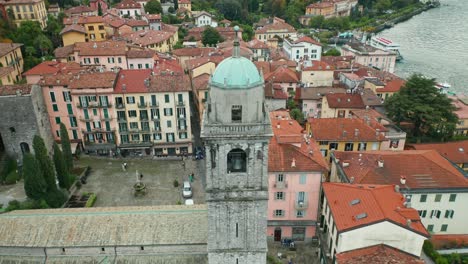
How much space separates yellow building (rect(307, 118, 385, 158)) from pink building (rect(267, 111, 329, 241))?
961cm

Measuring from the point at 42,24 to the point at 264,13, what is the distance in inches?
4354

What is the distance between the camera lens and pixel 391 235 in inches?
1396

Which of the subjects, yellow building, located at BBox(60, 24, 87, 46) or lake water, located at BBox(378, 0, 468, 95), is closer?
yellow building, located at BBox(60, 24, 87, 46)

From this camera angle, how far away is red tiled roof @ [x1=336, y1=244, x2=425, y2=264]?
34.7 meters

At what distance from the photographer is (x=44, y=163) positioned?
47.0m

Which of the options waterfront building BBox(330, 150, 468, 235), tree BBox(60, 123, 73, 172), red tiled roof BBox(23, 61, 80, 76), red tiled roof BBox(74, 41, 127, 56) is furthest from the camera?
red tiled roof BBox(74, 41, 127, 56)

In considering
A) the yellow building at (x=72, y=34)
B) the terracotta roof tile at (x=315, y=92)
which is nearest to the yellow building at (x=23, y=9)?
the yellow building at (x=72, y=34)

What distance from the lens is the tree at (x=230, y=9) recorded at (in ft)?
553

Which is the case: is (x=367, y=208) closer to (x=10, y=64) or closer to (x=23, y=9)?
(x=10, y=64)

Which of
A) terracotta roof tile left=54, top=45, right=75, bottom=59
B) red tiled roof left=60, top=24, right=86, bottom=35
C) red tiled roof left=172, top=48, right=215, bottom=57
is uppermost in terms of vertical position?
red tiled roof left=60, top=24, right=86, bottom=35

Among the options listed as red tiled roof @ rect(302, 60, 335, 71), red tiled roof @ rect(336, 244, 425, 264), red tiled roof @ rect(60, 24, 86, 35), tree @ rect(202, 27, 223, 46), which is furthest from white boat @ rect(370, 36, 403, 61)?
red tiled roof @ rect(336, 244, 425, 264)

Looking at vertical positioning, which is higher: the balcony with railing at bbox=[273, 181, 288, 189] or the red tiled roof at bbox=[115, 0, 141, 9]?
the red tiled roof at bbox=[115, 0, 141, 9]

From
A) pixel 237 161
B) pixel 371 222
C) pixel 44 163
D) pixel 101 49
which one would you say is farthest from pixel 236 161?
pixel 101 49

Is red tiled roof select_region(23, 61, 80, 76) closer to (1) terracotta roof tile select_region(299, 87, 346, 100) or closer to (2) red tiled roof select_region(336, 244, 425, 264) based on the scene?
(1) terracotta roof tile select_region(299, 87, 346, 100)
